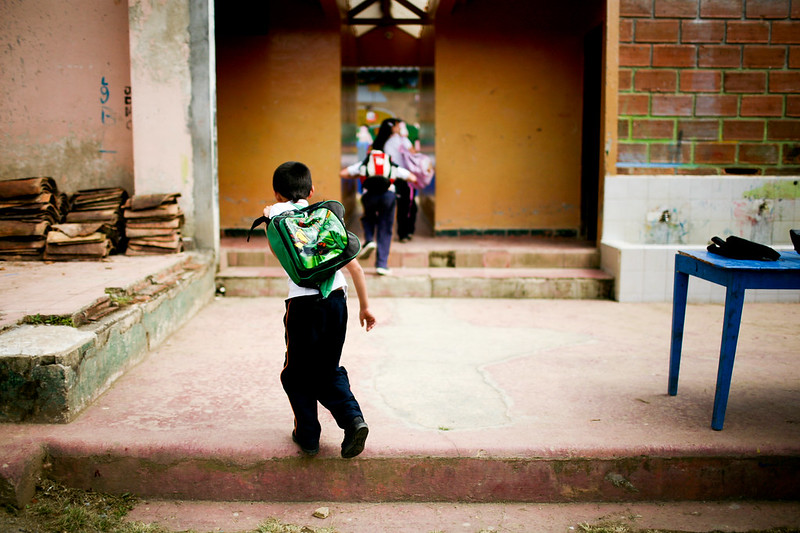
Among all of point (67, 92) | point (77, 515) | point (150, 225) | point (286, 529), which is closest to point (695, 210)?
point (150, 225)

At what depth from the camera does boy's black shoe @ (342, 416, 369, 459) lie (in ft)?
9.78

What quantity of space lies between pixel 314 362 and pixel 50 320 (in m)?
1.92

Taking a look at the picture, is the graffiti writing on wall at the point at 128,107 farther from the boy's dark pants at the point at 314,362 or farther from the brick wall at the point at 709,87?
the brick wall at the point at 709,87

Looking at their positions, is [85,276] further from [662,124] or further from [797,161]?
[797,161]

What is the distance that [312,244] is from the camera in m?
2.87

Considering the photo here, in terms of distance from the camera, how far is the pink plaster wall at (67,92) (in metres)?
6.74

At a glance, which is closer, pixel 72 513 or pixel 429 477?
pixel 72 513

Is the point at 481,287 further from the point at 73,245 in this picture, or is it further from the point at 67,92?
the point at 67,92

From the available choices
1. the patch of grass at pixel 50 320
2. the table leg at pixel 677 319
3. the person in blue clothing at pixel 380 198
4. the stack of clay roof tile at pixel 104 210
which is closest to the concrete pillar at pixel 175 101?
the stack of clay roof tile at pixel 104 210

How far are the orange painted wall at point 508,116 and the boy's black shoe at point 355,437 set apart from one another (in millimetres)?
6480

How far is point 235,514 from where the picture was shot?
10.00 feet

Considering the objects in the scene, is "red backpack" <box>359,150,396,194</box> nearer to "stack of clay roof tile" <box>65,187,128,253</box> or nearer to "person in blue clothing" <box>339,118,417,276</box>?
"person in blue clothing" <box>339,118,417,276</box>

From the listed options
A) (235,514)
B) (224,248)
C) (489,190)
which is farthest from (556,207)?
(235,514)

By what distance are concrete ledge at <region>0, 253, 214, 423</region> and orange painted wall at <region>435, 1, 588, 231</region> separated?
5.37m
